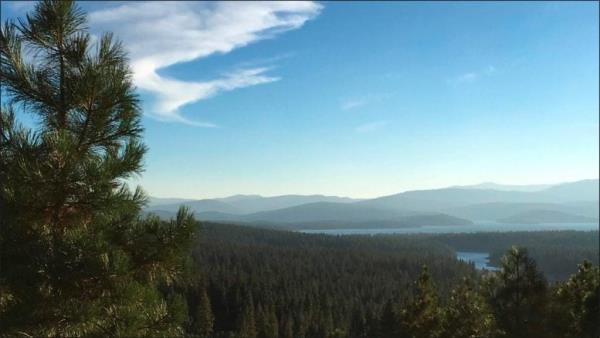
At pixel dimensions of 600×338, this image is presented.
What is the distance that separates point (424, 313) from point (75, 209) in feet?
70.9

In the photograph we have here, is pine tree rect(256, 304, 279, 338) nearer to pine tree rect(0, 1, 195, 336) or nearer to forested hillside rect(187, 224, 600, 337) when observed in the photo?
forested hillside rect(187, 224, 600, 337)

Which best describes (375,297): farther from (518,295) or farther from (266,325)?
(518,295)

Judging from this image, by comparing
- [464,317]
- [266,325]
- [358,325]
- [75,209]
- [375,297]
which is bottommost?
[375,297]

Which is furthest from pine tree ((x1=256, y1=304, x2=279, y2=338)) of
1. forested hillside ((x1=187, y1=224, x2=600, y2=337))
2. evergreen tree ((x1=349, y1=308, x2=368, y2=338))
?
evergreen tree ((x1=349, y1=308, x2=368, y2=338))

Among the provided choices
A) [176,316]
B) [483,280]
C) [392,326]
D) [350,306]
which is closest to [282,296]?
[350,306]

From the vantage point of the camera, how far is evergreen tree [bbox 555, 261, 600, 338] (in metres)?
13.3

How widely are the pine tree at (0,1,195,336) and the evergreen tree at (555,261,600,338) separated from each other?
11953 mm

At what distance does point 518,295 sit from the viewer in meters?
16.3

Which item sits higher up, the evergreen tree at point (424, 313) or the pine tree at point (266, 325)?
the evergreen tree at point (424, 313)

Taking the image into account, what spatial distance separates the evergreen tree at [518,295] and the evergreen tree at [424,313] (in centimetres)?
781

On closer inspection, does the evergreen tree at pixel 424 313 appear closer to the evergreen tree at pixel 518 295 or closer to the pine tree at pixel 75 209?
the evergreen tree at pixel 518 295

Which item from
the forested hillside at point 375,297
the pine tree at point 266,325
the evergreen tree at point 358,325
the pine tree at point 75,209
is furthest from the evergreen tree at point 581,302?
the evergreen tree at point 358,325

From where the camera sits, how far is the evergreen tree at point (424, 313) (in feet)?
80.5

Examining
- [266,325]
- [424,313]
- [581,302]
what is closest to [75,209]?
[581,302]
